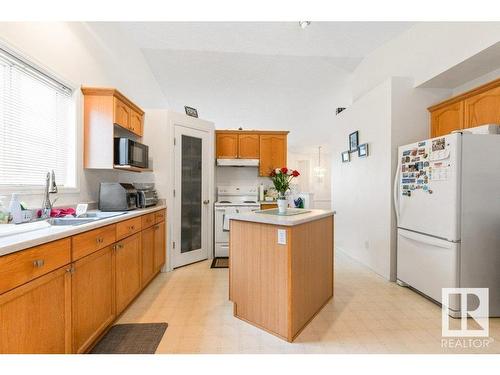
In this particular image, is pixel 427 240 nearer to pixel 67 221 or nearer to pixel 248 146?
pixel 248 146

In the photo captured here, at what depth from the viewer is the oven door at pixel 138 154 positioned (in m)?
2.66

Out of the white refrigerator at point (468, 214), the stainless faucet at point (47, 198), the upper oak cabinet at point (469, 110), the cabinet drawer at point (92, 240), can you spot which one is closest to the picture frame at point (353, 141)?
the upper oak cabinet at point (469, 110)

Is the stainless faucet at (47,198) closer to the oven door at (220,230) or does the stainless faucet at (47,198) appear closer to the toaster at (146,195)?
the toaster at (146,195)

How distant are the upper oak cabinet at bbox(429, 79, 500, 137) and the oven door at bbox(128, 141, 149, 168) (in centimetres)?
362

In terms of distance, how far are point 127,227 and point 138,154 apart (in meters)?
1.07

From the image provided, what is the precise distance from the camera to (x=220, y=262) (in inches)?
144

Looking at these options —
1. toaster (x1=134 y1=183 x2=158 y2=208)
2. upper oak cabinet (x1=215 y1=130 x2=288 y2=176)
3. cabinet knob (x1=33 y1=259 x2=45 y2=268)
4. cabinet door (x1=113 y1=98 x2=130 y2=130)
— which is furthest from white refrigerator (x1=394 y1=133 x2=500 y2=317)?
cabinet door (x1=113 y1=98 x2=130 y2=130)

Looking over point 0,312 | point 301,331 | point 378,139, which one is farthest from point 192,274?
point 378,139

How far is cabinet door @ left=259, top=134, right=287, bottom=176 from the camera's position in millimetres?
4480

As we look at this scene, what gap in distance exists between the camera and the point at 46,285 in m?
1.20

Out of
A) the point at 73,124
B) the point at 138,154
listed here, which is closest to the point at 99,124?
the point at 73,124

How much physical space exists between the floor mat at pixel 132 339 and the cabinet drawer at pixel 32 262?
2.59ft

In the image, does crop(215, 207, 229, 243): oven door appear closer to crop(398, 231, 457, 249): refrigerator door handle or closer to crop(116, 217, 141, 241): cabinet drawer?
crop(116, 217, 141, 241): cabinet drawer
